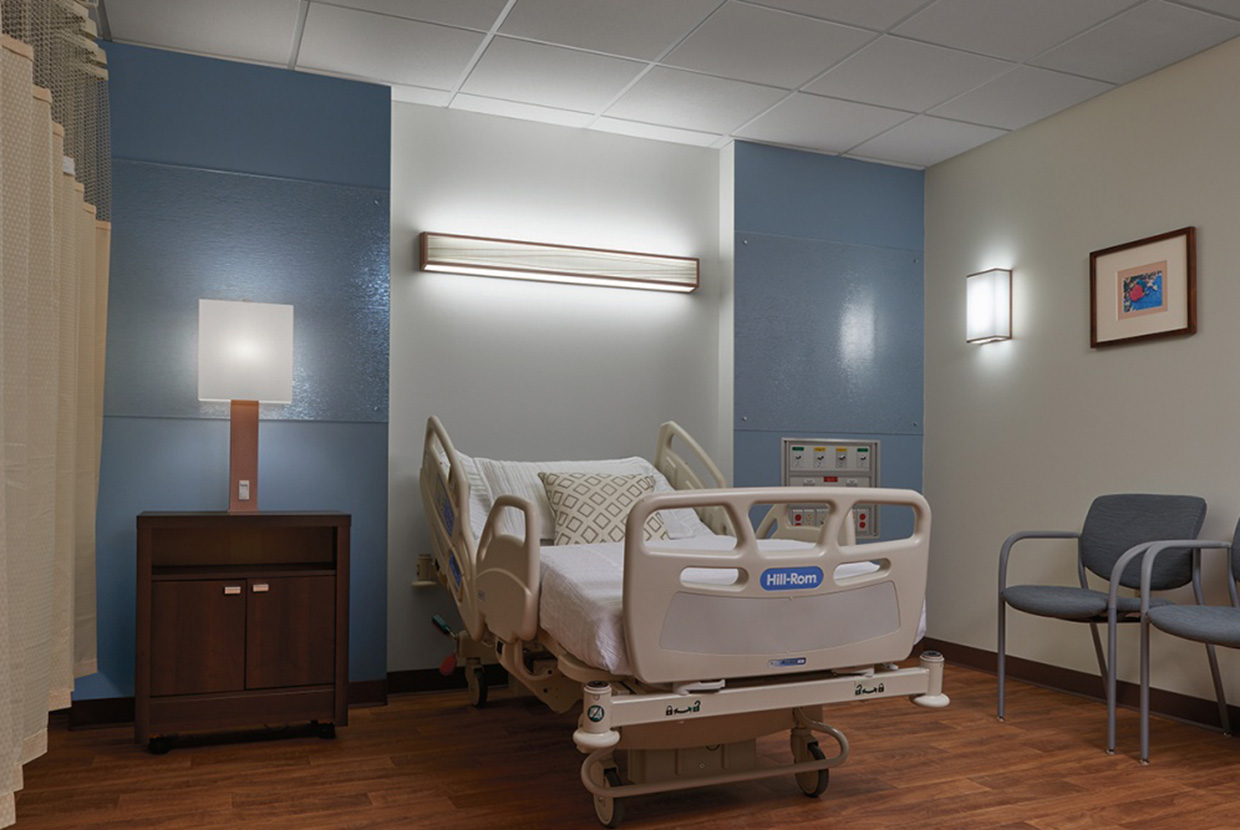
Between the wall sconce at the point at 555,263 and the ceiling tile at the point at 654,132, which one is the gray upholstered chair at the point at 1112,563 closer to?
the wall sconce at the point at 555,263

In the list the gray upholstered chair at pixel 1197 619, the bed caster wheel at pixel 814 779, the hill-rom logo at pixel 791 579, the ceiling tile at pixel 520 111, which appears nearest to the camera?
the hill-rom logo at pixel 791 579

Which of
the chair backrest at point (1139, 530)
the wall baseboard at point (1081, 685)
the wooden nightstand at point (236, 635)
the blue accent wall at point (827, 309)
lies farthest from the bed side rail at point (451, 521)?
the chair backrest at point (1139, 530)

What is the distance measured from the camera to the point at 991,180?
5.18 m

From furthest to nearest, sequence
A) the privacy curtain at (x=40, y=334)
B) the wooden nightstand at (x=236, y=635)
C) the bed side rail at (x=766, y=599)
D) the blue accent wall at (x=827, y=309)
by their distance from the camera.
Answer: the blue accent wall at (x=827, y=309), the wooden nightstand at (x=236, y=635), the bed side rail at (x=766, y=599), the privacy curtain at (x=40, y=334)

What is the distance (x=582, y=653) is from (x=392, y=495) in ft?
7.44

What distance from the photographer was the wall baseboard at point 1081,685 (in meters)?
3.95

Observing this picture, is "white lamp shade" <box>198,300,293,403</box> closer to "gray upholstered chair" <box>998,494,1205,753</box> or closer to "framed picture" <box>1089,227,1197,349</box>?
"gray upholstered chair" <box>998,494,1205,753</box>

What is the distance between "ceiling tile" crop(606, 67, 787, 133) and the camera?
14.6 ft

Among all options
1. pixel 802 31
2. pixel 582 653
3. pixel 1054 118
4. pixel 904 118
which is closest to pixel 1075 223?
pixel 1054 118

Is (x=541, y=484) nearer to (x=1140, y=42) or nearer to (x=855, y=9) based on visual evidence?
(x=855, y=9)

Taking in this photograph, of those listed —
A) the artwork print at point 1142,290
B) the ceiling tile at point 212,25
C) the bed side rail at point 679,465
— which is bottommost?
the bed side rail at point 679,465

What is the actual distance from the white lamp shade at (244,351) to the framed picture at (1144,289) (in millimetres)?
3620

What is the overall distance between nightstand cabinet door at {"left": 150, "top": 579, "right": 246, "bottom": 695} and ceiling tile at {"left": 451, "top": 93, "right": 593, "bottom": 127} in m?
2.50

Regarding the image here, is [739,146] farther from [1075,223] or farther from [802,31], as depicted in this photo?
[1075,223]
